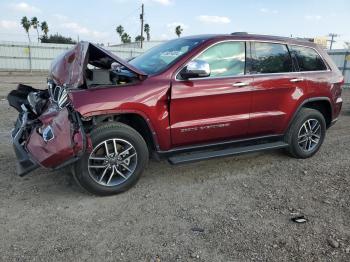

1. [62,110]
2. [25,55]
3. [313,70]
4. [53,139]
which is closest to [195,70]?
[62,110]

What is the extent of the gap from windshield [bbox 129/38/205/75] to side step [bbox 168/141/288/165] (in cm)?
110

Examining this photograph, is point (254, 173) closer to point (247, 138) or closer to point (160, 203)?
point (247, 138)

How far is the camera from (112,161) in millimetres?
4172

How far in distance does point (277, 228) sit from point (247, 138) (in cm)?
174

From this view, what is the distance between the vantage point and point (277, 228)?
11.9ft

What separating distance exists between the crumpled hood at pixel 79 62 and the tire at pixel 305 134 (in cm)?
255

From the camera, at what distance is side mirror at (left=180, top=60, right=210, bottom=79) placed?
4266mm

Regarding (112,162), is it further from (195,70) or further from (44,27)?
(44,27)

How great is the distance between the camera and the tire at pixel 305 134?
5508 mm

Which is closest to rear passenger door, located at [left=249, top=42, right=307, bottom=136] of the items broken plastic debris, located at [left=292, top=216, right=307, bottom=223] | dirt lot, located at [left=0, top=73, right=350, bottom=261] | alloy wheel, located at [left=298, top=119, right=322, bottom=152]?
alloy wheel, located at [left=298, top=119, right=322, bottom=152]

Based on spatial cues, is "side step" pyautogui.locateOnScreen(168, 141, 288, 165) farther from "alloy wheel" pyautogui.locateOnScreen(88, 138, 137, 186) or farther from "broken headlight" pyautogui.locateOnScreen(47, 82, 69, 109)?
"broken headlight" pyautogui.locateOnScreen(47, 82, 69, 109)

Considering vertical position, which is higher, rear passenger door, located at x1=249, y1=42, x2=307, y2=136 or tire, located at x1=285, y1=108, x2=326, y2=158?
rear passenger door, located at x1=249, y1=42, x2=307, y2=136

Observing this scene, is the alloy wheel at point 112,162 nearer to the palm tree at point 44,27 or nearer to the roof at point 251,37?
the roof at point 251,37

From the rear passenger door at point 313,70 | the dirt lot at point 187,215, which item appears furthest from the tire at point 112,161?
the rear passenger door at point 313,70
